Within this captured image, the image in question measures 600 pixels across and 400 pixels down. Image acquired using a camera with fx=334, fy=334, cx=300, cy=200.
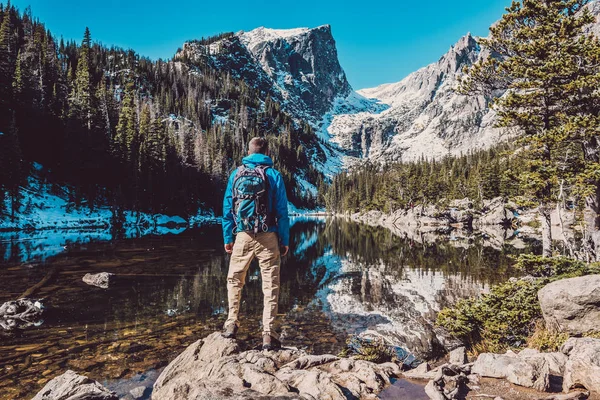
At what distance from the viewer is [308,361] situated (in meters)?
5.96

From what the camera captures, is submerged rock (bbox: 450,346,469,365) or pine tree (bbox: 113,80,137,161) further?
pine tree (bbox: 113,80,137,161)

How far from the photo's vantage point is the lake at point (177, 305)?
326 inches

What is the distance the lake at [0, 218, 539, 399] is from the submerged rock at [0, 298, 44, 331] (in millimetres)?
314

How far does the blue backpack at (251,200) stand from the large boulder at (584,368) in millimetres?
5018

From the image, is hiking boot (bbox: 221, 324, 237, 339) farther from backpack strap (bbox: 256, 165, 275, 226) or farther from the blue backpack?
backpack strap (bbox: 256, 165, 275, 226)

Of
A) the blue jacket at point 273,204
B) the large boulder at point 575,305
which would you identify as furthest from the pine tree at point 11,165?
the large boulder at point 575,305

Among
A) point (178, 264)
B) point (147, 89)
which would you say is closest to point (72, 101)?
point (178, 264)

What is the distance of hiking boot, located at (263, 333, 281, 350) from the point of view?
6391mm

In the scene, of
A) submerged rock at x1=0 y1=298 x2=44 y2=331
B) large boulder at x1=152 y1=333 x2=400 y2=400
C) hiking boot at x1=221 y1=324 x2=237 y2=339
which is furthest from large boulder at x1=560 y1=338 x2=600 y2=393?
submerged rock at x1=0 y1=298 x2=44 y2=331

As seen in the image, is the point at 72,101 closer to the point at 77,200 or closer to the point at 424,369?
the point at 77,200


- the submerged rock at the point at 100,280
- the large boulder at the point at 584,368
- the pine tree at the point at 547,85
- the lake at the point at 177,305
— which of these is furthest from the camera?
the submerged rock at the point at 100,280

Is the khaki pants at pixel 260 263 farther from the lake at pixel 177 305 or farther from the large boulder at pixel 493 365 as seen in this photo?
the large boulder at pixel 493 365

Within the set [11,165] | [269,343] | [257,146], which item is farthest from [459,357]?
[11,165]

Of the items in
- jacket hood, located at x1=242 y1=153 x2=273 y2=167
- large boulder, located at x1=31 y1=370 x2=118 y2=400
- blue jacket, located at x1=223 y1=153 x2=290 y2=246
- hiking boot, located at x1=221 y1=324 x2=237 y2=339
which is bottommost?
large boulder, located at x1=31 y1=370 x2=118 y2=400
